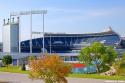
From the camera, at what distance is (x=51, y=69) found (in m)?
20.1

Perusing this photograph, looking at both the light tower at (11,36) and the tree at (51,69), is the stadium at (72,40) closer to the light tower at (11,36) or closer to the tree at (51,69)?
the light tower at (11,36)

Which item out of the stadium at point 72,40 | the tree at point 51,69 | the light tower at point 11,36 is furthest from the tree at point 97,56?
the stadium at point 72,40

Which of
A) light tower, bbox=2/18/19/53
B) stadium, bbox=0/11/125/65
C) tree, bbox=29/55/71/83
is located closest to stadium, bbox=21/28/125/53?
stadium, bbox=0/11/125/65

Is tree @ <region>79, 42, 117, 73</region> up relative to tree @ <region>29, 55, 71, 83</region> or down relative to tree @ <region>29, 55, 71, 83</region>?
down

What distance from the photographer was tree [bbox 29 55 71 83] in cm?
2009

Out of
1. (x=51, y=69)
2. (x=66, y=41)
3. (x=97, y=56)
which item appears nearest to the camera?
(x=51, y=69)

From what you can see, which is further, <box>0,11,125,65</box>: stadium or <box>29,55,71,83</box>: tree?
<box>0,11,125,65</box>: stadium

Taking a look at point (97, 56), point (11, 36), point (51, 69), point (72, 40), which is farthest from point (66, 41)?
point (51, 69)

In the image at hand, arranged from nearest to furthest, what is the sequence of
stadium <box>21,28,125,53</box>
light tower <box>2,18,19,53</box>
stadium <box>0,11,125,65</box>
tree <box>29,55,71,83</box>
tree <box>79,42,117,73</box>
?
1. tree <box>29,55,71,83</box>
2. tree <box>79,42,117,73</box>
3. light tower <box>2,18,19,53</box>
4. stadium <box>0,11,125,65</box>
5. stadium <box>21,28,125,53</box>

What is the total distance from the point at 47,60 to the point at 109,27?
12677 centimetres

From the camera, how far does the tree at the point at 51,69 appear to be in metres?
20.1

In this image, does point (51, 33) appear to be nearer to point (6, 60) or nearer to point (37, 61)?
point (6, 60)

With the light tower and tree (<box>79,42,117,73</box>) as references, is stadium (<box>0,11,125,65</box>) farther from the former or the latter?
tree (<box>79,42,117,73</box>)

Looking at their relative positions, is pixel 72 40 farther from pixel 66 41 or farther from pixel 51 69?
pixel 51 69
